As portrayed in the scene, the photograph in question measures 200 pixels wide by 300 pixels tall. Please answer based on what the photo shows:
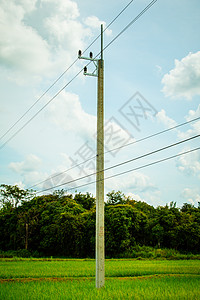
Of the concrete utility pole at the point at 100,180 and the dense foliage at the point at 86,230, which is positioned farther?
the dense foliage at the point at 86,230

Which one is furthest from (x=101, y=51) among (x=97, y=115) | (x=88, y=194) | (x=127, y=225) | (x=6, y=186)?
(x=6, y=186)

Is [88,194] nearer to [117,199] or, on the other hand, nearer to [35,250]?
[117,199]

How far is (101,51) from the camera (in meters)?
13.2

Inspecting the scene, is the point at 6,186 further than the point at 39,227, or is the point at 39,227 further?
the point at 6,186

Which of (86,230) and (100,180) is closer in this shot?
(100,180)

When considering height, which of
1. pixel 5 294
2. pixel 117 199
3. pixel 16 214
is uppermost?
pixel 117 199

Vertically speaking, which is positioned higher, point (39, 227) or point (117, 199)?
point (117, 199)

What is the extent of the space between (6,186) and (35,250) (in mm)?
17141

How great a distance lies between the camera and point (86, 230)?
39594 mm

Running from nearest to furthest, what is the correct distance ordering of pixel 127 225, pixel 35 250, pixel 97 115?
pixel 97 115 → pixel 127 225 → pixel 35 250

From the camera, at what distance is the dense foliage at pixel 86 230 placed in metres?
38.1

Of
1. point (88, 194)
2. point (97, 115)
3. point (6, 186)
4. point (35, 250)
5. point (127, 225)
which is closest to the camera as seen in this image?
point (97, 115)

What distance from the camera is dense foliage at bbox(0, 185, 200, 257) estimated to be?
38094 millimetres

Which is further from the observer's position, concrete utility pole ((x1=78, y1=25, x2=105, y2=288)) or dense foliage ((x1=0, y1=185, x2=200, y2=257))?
dense foliage ((x1=0, y1=185, x2=200, y2=257))
